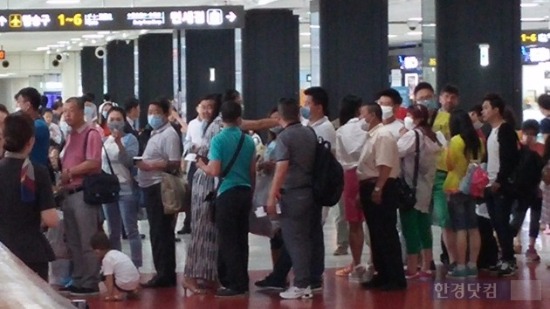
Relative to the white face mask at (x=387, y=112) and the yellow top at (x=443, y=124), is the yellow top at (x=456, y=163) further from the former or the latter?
the white face mask at (x=387, y=112)

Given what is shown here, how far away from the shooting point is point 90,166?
9.06 m

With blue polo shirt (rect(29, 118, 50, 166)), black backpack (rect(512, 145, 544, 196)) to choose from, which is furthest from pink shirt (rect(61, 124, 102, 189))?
black backpack (rect(512, 145, 544, 196))

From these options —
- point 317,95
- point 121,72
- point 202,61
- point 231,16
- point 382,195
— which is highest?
point 231,16

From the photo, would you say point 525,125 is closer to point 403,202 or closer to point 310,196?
point 403,202

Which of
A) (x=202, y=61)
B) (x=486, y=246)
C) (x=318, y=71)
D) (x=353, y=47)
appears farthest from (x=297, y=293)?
(x=202, y=61)

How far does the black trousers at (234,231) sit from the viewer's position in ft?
29.3

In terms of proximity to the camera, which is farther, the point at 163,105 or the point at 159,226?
the point at 163,105

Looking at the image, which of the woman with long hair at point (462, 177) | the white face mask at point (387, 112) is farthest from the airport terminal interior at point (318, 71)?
the white face mask at point (387, 112)

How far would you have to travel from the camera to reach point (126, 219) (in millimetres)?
10750

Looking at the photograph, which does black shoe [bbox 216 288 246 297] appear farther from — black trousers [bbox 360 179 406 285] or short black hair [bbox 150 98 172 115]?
short black hair [bbox 150 98 172 115]

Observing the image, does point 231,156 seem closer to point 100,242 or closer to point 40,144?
point 100,242

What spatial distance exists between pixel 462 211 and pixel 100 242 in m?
3.27

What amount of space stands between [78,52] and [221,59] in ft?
76.3

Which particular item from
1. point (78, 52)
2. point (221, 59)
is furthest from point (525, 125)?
point (78, 52)
